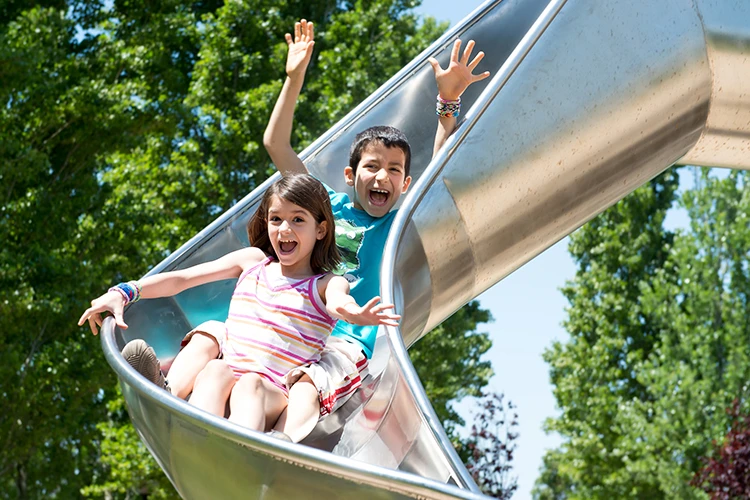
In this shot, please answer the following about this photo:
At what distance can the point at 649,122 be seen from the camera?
16.0 feet

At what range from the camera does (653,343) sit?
18.0 metres

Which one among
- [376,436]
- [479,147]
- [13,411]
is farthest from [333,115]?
[376,436]

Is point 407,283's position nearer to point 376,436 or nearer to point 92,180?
point 376,436

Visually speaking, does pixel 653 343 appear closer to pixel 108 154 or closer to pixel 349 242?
pixel 108 154

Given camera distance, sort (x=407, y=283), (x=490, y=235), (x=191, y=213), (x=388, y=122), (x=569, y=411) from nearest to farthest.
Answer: (x=407, y=283) < (x=490, y=235) < (x=388, y=122) < (x=191, y=213) < (x=569, y=411)

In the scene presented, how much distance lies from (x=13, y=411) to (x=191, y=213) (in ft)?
12.3

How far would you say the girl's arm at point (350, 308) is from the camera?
9.52ft

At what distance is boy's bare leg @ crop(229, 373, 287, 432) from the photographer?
3.06 meters

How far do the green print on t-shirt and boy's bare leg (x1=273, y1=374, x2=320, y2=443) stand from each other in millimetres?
791

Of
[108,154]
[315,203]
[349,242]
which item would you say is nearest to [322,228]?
[315,203]

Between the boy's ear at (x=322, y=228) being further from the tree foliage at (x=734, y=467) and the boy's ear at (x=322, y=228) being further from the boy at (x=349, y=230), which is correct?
the tree foliage at (x=734, y=467)

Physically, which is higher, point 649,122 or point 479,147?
point 649,122

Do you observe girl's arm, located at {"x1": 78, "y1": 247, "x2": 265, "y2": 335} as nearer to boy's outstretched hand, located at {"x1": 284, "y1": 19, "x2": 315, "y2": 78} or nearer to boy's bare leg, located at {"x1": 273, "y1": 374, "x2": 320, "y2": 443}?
boy's bare leg, located at {"x1": 273, "y1": 374, "x2": 320, "y2": 443}

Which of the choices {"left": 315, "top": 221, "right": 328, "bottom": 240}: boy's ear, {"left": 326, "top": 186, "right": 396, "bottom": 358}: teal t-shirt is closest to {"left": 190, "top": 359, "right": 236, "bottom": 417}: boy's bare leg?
{"left": 315, "top": 221, "right": 328, "bottom": 240}: boy's ear
